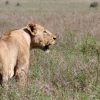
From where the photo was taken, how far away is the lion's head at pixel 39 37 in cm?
654

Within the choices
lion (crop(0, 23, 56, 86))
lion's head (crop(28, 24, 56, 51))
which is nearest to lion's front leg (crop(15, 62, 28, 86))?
lion (crop(0, 23, 56, 86))

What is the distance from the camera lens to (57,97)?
193 inches

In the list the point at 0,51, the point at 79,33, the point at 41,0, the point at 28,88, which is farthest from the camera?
the point at 41,0

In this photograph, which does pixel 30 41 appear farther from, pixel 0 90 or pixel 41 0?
pixel 41 0

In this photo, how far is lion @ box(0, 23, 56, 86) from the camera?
5.60 m

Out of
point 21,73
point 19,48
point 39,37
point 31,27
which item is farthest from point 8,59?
point 39,37

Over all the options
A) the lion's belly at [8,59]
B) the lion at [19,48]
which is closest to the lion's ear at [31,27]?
the lion at [19,48]

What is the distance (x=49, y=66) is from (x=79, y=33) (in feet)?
18.2

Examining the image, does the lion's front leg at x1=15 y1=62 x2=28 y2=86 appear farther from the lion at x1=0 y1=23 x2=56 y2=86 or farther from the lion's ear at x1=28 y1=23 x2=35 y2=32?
the lion's ear at x1=28 y1=23 x2=35 y2=32

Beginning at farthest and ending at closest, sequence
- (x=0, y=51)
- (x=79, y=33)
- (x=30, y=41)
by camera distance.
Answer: (x=79, y=33), (x=30, y=41), (x=0, y=51)

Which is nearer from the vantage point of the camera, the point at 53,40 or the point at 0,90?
the point at 0,90

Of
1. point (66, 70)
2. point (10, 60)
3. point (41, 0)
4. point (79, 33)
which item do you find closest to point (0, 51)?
point (10, 60)

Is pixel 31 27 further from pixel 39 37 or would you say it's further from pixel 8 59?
pixel 8 59

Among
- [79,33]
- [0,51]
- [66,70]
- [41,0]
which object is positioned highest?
[0,51]
